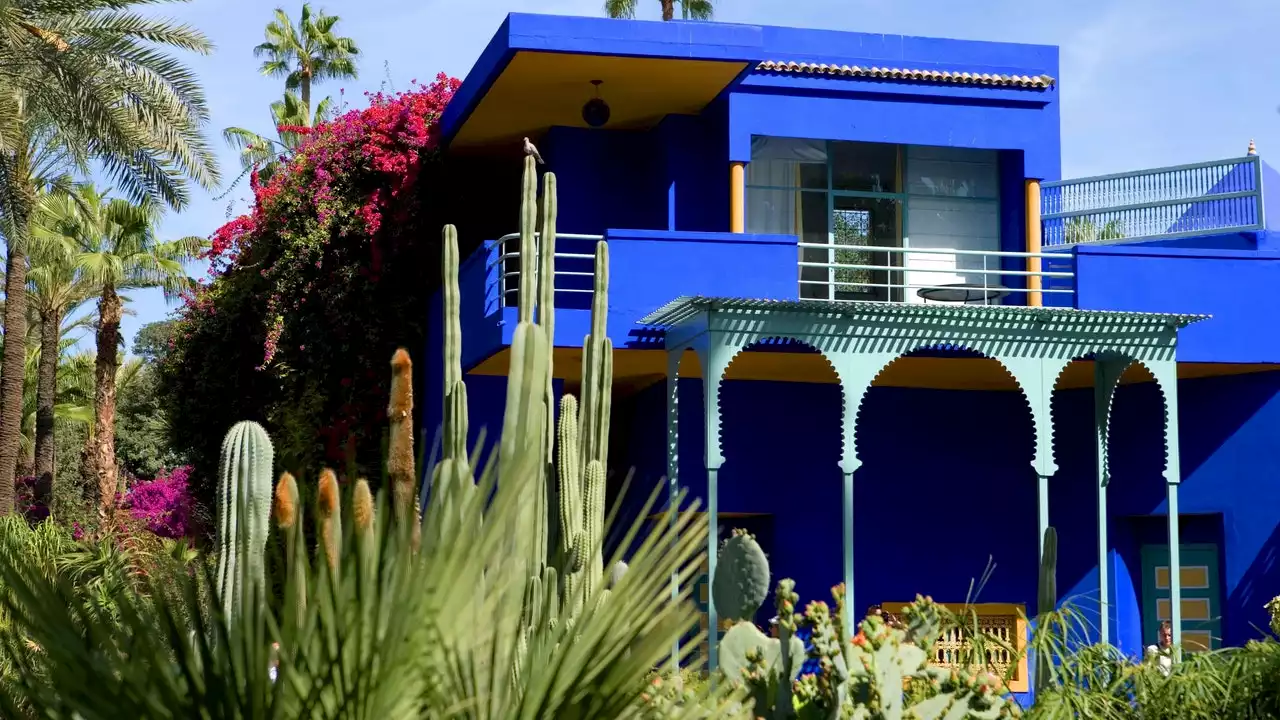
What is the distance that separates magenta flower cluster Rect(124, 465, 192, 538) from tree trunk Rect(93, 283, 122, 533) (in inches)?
26.4

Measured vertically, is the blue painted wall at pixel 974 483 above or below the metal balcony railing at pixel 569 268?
below

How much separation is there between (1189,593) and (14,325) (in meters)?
15.8

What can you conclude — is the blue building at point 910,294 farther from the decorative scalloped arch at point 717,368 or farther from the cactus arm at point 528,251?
the cactus arm at point 528,251

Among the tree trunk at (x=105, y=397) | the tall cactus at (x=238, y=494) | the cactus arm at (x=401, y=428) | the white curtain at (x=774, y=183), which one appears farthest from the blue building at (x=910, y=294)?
the cactus arm at (x=401, y=428)

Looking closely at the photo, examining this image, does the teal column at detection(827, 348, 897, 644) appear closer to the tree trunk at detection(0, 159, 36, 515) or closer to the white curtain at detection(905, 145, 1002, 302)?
the white curtain at detection(905, 145, 1002, 302)

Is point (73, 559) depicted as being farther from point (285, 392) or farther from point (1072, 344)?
point (1072, 344)

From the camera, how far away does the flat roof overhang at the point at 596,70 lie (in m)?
15.4

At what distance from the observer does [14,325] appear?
22.7 metres

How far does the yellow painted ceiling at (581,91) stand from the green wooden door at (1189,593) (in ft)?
22.0

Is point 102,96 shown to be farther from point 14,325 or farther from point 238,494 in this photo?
point 238,494

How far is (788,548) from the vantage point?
54.4 ft

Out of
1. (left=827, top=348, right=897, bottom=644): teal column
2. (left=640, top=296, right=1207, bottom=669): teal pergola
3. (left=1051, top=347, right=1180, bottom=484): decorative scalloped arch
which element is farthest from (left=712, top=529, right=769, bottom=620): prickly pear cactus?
(left=1051, top=347, right=1180, bottom=484): decorative scalloped arch

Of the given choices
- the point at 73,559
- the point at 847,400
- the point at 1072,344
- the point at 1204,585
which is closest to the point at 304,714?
the point at 847,400

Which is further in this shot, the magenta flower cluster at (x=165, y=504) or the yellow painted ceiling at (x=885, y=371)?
the magenta flower cluster at (x=165, y=504)
